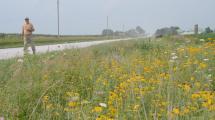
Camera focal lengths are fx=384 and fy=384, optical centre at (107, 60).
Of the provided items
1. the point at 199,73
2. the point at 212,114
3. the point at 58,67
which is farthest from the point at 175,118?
the point at 58,67

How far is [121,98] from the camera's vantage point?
3.55 meters

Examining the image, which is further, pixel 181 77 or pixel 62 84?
pixel 181 77

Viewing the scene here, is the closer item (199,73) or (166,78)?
(166,78)

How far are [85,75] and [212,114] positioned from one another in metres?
2.69

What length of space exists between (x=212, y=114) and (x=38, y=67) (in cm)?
349

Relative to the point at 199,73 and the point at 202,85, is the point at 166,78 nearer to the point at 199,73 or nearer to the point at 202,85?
the point at 202,85

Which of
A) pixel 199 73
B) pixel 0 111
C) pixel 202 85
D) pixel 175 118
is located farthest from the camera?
pixel 199 73

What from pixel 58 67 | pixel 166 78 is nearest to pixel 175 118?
pixel 166 78

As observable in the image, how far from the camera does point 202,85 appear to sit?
4430mm

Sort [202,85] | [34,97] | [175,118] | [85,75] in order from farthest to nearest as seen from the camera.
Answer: [85,75], [202,85], [34,97], [175,118]

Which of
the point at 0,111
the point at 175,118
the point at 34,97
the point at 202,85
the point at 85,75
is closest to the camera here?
the point at 175,118

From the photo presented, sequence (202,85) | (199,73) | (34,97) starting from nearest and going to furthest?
(34,97)
(202,85)
(199,73)

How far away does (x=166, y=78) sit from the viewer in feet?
14.0

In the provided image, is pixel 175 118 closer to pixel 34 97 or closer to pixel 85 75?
pixel 34 97
